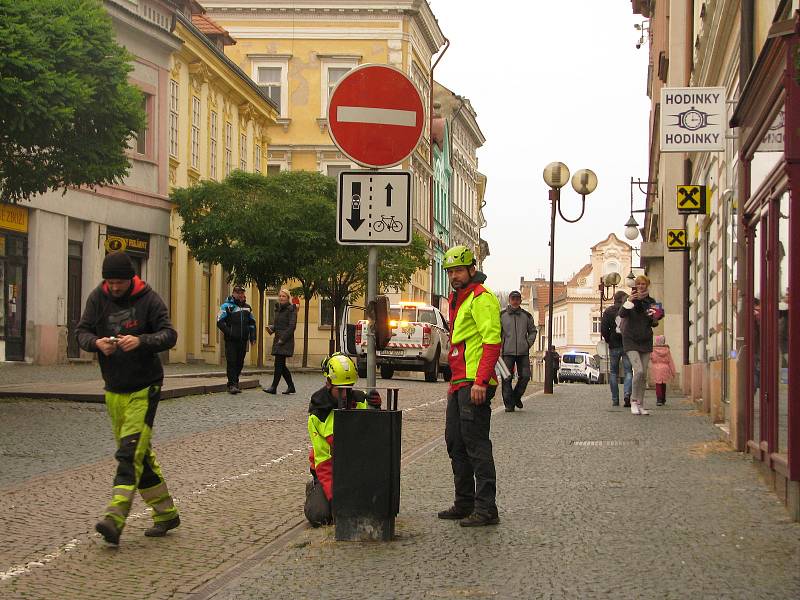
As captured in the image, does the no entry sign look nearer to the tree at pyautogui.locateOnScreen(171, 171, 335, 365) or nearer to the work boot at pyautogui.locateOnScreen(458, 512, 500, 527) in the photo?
the work boot at pyautogui.locateOnScreen(458, 512, 500, 527)

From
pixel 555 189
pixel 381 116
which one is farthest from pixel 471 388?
pixel 555 189

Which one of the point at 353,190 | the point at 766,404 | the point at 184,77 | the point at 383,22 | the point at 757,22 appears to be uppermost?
the point at 383,22

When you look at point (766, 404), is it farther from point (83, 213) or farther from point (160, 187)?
point (160, 187)

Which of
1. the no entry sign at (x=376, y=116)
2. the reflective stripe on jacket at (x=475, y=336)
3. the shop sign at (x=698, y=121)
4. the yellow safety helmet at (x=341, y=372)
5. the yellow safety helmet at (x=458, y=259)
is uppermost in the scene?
the shop sign at (x=698, y=121)

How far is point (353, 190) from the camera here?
8227 millimetres

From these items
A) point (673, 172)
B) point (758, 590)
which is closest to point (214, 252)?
point (673, 172)

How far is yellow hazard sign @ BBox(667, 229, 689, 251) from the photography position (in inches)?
999

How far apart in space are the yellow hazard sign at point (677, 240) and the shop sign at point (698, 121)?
1125 cm

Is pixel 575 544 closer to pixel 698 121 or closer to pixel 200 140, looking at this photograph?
pixel 698 121

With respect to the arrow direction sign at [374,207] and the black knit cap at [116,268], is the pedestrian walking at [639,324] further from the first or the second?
the black knit cap at [116,268]

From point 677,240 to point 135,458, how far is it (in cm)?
1903

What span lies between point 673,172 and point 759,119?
22590mm

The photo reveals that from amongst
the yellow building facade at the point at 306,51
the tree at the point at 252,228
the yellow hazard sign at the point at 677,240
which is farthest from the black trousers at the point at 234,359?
the yellow building facade at the point at 306,51

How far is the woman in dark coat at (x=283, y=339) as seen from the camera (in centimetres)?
2220
